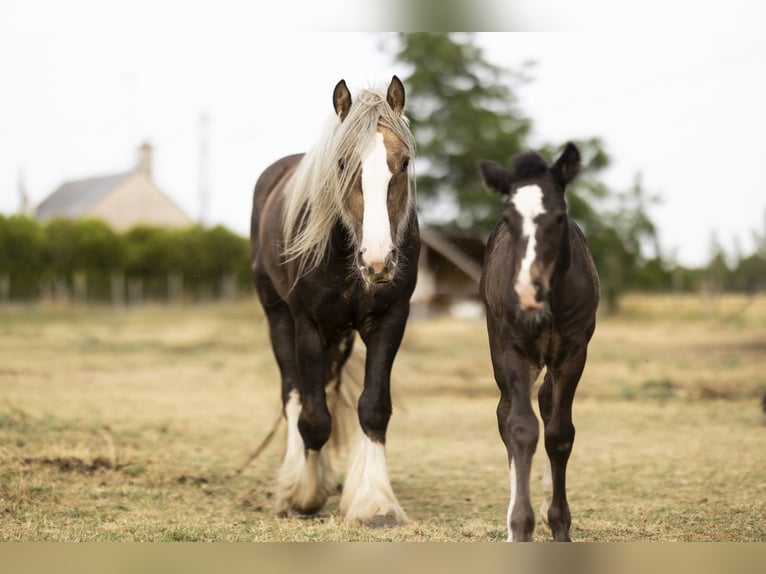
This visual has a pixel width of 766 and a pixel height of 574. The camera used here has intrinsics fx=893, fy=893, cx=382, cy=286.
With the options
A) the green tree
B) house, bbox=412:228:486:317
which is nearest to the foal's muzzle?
the green tree

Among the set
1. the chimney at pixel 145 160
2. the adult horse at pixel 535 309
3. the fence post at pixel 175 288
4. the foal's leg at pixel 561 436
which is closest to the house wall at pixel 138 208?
the chimney at pixel 145 160

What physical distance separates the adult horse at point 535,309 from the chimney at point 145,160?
25.9 metres

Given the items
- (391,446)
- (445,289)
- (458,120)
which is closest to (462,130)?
(458,120)

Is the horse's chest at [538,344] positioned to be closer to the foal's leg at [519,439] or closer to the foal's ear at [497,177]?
the foal's leg at [519,439]

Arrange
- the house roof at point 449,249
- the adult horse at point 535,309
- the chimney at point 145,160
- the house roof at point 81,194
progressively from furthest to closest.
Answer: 1. the chimney at point 145,160
2. the house roof at point 449,249
3. the house roof at point 81,194
4. the adult horse at point 535,309

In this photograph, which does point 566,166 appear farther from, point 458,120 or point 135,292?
point 135,292

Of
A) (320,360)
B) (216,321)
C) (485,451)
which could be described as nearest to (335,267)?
(320,360)

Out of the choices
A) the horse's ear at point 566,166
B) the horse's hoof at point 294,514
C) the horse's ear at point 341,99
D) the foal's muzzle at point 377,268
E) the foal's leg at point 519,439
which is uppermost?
the horse's ear at point 341,99

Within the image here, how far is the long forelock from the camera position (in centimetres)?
522

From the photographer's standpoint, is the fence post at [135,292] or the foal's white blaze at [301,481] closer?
the foal's white blaze at [301,481]

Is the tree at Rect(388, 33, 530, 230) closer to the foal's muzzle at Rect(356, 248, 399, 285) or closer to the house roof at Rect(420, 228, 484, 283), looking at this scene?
the house roof at Rect(420, 228, 484, 283)

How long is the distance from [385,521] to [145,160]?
2696 cm

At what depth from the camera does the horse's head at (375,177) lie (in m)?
4.79

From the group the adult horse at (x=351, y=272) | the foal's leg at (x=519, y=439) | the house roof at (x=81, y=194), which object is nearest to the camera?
the foal's leg at (x=519, y=439)
